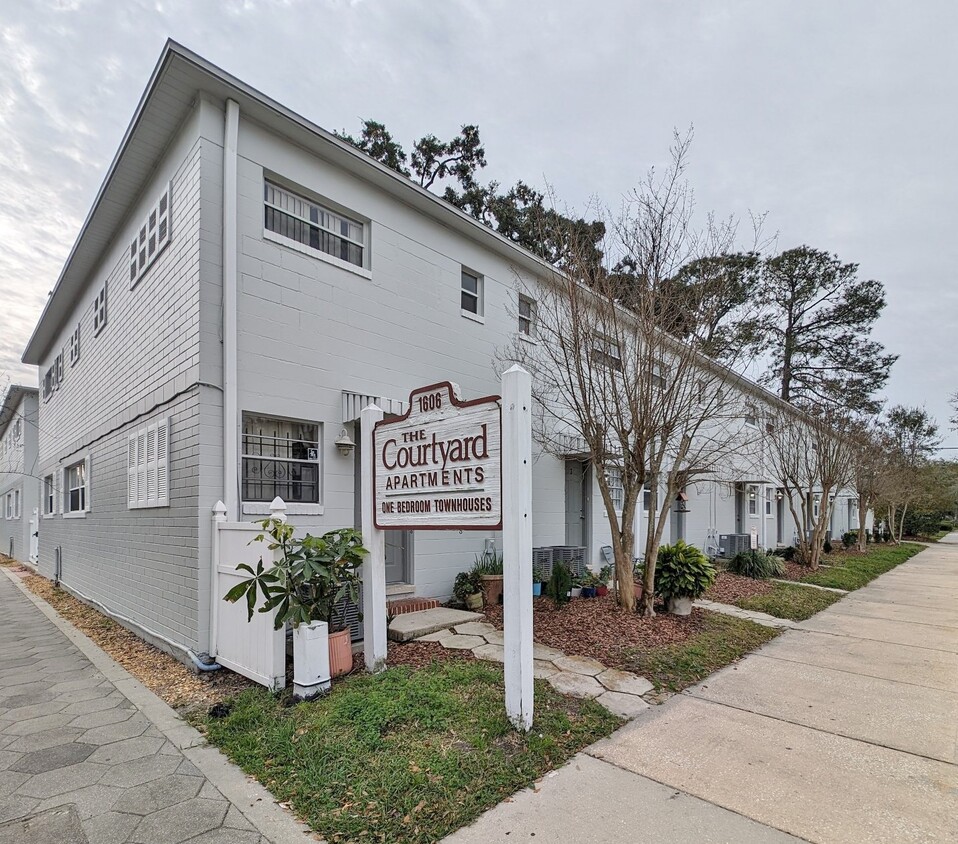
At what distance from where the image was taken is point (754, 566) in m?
11.0

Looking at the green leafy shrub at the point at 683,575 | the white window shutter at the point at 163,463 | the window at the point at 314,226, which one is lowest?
the green leafy shrub at the point at 683,575

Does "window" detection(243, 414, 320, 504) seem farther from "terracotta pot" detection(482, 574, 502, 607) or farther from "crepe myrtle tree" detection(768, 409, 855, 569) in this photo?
"crepe myrtle tree" detection(768, 409, 855, 569)

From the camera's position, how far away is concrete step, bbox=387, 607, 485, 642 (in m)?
5.79

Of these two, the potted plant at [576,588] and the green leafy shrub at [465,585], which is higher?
the green leafy shrub at [465,585]

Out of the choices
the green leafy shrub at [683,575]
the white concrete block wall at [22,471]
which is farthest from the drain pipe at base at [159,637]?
the white concrete block wall at [22,471]

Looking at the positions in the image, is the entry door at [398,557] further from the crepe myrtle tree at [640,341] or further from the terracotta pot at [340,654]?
the crepe myrtle tree at [640,341]

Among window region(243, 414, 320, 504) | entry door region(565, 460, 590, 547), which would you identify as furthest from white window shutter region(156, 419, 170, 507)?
entry door region(565, 460, 590, 547)

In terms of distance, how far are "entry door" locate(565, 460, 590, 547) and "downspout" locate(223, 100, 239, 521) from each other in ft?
21.0

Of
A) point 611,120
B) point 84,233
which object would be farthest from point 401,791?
point 84,233

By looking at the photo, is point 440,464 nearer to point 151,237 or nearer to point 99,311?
point 151,237

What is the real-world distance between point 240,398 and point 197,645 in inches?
95.0

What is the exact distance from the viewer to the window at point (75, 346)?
434 inches

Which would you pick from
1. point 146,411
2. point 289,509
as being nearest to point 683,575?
point 289,509

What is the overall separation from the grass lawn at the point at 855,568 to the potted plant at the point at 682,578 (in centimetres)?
567
